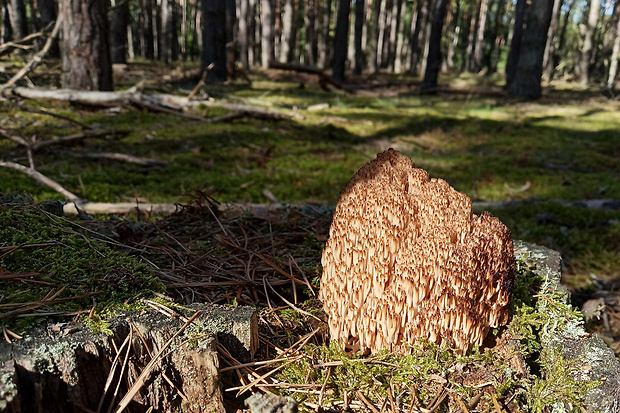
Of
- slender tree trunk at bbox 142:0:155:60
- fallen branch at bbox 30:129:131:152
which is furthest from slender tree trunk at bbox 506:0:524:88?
slender tree trunk at bbox 142:0:155:60

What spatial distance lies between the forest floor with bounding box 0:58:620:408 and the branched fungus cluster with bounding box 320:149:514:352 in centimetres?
49

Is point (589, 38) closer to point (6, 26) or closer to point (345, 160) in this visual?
point (345, 160)

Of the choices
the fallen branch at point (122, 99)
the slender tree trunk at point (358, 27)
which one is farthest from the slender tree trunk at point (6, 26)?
the fallen branch at point (122, 99)

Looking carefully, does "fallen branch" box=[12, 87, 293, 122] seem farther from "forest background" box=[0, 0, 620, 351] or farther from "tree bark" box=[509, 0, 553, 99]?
"tree bark" box=[509, 0, 553, 99]

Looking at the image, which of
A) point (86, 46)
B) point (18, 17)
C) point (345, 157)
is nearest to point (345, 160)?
point (345, 157)

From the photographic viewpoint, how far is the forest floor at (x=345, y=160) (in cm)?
433

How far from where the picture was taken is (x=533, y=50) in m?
12.8

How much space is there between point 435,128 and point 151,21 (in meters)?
38.2

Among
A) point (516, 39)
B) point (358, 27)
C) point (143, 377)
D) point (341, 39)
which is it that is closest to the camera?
point (143, 377)

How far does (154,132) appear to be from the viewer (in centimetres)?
705

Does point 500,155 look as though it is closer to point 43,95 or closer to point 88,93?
point 88,93

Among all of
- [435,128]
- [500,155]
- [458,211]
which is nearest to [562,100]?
[435,128]

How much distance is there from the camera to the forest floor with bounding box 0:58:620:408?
14.2ft

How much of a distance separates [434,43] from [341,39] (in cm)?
387
